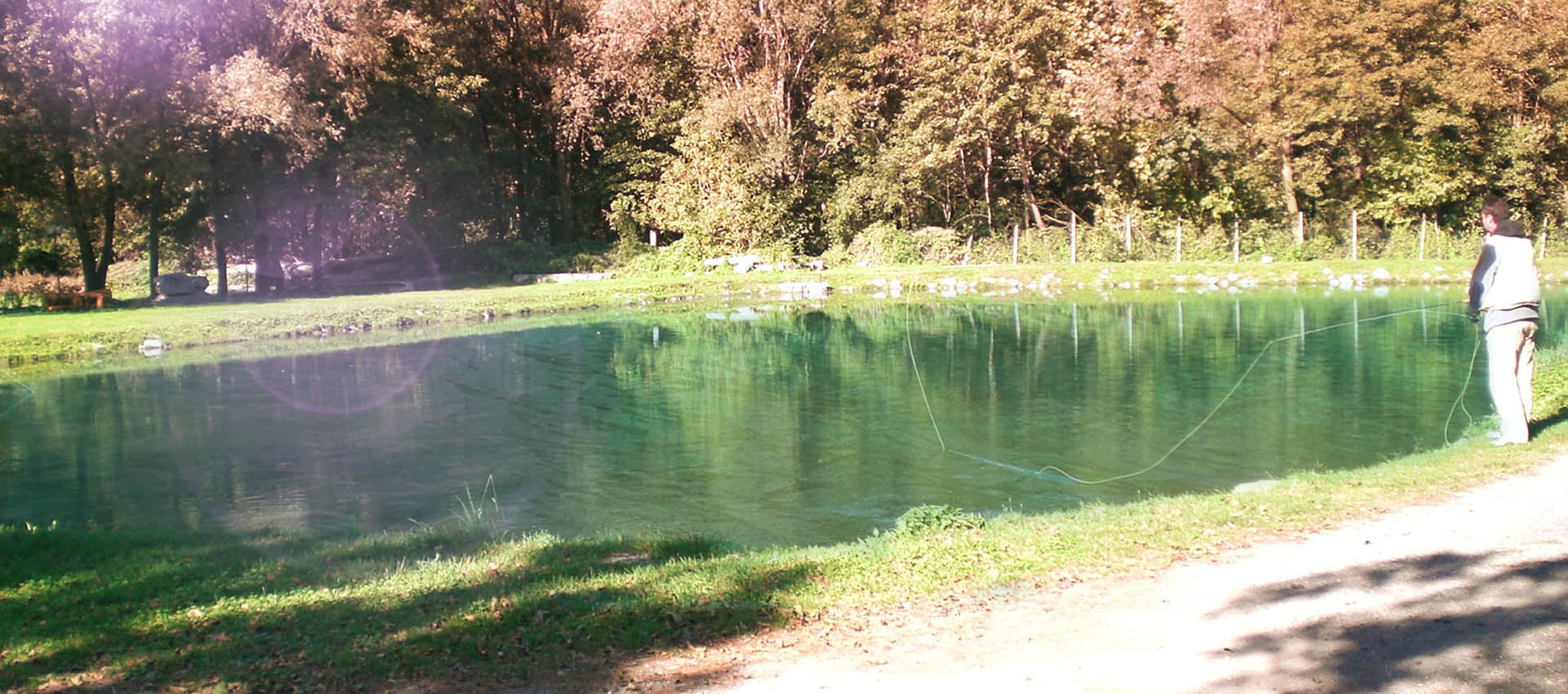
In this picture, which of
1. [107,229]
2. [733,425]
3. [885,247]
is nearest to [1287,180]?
[885,247]

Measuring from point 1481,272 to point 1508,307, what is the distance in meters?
0.35

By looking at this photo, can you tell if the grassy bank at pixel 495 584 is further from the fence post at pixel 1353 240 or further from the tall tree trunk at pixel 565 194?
the tall tree trunk at pixel 565 194

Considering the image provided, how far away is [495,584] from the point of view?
21.5 feet

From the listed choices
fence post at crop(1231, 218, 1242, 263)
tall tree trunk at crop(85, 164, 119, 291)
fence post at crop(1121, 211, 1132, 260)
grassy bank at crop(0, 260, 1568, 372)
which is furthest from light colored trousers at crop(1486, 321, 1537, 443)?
tall tree trunk at crop(85, 164, 119, 291)

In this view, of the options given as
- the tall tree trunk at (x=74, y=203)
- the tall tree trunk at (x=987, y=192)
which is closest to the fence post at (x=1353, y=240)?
the tall tree trunk at (x=987, y=192)

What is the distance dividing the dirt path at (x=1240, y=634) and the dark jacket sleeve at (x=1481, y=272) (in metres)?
2.98

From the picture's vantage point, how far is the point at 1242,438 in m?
11.8

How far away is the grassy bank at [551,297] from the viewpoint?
75.4 ft

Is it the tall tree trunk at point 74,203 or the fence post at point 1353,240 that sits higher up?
the tall tree trunk at point 74,203

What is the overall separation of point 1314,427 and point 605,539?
26.6 feet

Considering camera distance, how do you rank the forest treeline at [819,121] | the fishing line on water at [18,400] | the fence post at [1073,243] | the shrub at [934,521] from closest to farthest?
the shrub at [934,521], the fishing line on water at [18,400], the forest treeline at [819,121], the fence post at [1073,243]

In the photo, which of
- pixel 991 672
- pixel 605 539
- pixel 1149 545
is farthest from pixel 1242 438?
pixel 991 672

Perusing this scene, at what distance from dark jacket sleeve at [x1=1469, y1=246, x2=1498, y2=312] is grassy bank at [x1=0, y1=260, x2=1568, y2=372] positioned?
802 inches

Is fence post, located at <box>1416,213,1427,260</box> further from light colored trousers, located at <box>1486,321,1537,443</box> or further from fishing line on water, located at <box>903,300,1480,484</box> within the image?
light colored trousers, located at <box>1486,321,1537,443</box>
